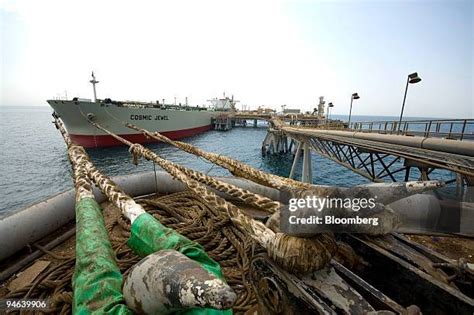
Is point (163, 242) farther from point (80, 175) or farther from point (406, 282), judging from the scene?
point (406, 282)

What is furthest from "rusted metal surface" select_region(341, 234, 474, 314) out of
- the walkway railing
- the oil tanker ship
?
the oil tanker ship

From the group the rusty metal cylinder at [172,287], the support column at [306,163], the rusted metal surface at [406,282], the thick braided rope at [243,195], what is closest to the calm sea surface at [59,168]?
the support column at [306,163]

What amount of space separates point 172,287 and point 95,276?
627mm

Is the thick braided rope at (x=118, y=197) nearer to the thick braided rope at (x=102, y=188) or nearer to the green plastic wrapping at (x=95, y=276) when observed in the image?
the thick braided rope at (x=102, y=188)

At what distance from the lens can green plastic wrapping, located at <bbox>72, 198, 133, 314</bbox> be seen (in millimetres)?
1089

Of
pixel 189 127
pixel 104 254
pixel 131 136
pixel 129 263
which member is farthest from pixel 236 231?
pixel 189 127

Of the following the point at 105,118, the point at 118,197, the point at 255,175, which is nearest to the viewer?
the point at 118,197

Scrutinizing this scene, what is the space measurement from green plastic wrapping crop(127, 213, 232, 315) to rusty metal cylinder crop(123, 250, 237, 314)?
30 cm

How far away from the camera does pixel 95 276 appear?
1.21 meters

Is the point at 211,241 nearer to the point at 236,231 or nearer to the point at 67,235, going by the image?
the point at 236,231

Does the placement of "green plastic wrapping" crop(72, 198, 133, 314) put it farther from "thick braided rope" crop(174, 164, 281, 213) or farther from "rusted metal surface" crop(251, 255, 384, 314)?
"thick braided rope" crop(174, 164, 281, 213)

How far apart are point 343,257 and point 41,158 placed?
34145 millimetres

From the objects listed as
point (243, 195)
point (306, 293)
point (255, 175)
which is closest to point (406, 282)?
point (306, 293)

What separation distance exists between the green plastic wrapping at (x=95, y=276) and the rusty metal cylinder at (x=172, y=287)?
0.15 m
